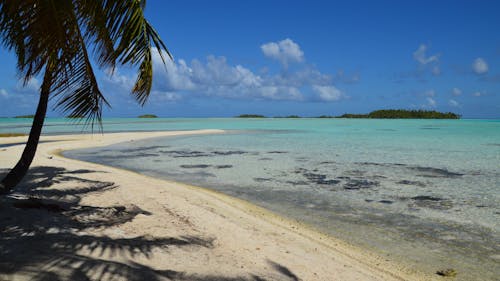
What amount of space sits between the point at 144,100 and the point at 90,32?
2271 millimetres

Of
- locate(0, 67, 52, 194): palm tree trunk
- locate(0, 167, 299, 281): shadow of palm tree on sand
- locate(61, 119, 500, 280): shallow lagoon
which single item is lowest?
locate(61, 119, 500, 280): shallow lagoon

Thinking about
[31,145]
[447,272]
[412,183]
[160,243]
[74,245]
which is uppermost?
[31,145]

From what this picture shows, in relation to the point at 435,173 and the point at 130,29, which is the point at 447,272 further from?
the point at 435,173

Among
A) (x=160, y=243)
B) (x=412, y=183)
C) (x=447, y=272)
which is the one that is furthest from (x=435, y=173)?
(x=160, y=243)

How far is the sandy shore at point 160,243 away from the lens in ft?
10.4

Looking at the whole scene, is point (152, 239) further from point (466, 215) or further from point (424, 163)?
point (424, 163)

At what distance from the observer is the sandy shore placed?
3.18 meters

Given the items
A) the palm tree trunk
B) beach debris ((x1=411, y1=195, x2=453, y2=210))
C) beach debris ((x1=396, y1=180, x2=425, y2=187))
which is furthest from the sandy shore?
beach debris ((x1=396, y1=180, x2=425, y2=187))

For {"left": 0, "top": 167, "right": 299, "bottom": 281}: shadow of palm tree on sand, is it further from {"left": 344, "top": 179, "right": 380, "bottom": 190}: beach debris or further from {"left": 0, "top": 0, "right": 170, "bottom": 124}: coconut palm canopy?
{"left": 344, "top": 179, "right": 380, "bottom": 190}: beach debris

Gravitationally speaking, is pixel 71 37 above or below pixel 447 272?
above

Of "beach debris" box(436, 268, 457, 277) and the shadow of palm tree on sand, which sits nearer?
the shadow of palm tree on sand

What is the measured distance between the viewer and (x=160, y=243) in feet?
14.1

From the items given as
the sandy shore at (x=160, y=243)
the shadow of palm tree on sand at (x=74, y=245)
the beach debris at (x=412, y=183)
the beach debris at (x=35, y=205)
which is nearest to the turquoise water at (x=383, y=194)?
the beach debris at (x=412, y=183)

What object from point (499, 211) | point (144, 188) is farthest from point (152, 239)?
point (499, 211)
